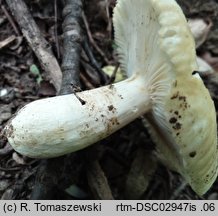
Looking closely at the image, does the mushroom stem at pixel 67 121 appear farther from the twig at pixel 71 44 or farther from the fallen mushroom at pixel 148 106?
the twig at pixel 71 44

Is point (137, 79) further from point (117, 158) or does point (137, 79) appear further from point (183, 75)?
point (117, 158)

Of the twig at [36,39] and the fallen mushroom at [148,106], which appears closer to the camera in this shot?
the fallen mushroom at [148,106]

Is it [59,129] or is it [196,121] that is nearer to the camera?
[196,121]

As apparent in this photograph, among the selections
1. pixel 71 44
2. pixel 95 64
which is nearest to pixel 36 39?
pixel 71 44

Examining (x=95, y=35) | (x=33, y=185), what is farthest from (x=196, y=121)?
(x=95, y=35)

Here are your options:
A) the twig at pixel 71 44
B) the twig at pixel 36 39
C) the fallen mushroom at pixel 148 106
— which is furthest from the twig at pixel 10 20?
the fallen mushroom at pixel 148 106

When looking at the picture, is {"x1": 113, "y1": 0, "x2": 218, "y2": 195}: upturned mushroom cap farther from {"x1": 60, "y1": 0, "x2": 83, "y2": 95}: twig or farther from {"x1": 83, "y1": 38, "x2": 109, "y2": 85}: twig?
{"x1": 83, "y1": 38, "x2": 109, "y2": 85}: twig
